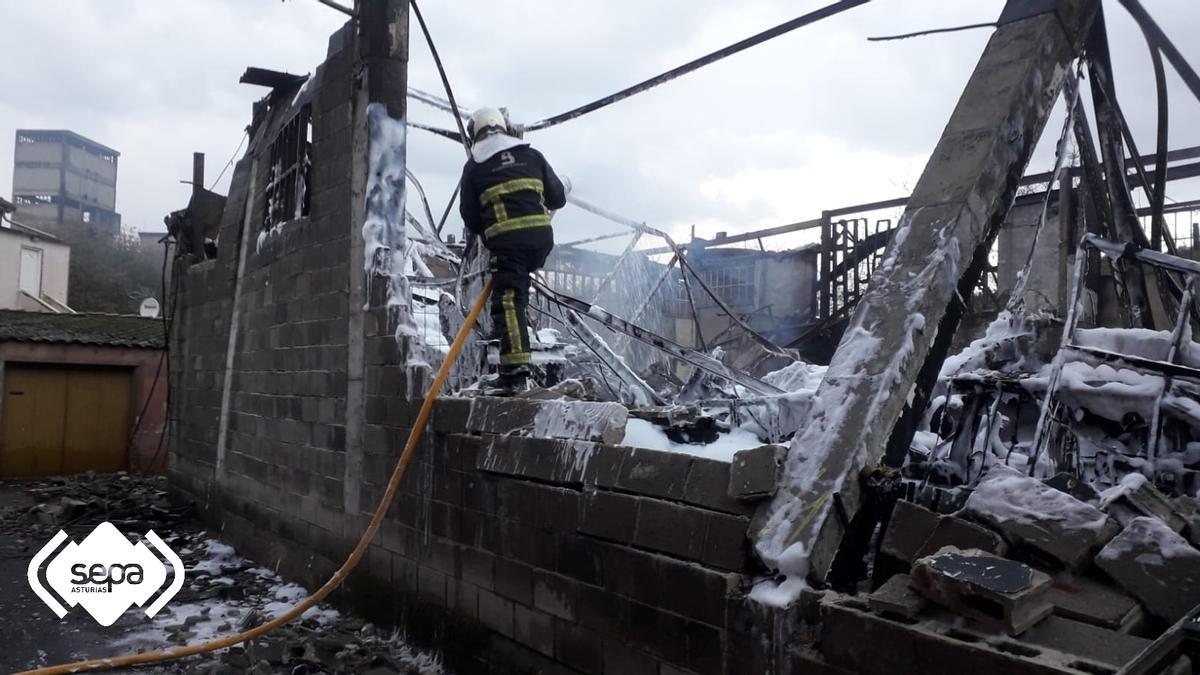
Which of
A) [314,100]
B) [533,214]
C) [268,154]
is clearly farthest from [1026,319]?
[268,154]

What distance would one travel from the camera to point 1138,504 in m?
2.61

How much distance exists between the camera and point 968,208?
3.25 metres

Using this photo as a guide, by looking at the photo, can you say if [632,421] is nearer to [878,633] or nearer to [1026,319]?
[878,633]

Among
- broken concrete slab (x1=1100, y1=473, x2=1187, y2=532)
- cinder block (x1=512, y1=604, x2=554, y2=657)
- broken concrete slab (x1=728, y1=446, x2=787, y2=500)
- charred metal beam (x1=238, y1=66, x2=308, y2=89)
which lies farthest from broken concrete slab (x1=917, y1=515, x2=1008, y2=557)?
charred metal beam (x1=238, y1=66, x2=308, y2=89)

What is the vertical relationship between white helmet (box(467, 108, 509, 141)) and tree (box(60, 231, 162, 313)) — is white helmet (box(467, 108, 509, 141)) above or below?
below

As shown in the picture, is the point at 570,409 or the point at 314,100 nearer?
the point at 570,409

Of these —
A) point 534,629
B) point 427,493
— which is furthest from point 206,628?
point 534,629

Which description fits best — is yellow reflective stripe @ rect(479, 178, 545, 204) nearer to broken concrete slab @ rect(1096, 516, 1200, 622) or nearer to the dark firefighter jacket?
the dark firefighter jacket

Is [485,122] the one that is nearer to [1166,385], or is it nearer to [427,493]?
[427,493]

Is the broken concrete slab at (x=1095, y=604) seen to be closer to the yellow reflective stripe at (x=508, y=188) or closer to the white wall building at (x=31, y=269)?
the yellow reflective stripe at (x=508, y=188)

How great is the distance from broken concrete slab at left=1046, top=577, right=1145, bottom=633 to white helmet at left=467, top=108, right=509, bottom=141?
3791 millimetres

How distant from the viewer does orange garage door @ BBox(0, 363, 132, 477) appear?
14867 millimetres

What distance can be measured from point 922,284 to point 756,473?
0.99 metres

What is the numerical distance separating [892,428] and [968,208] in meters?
0.93
